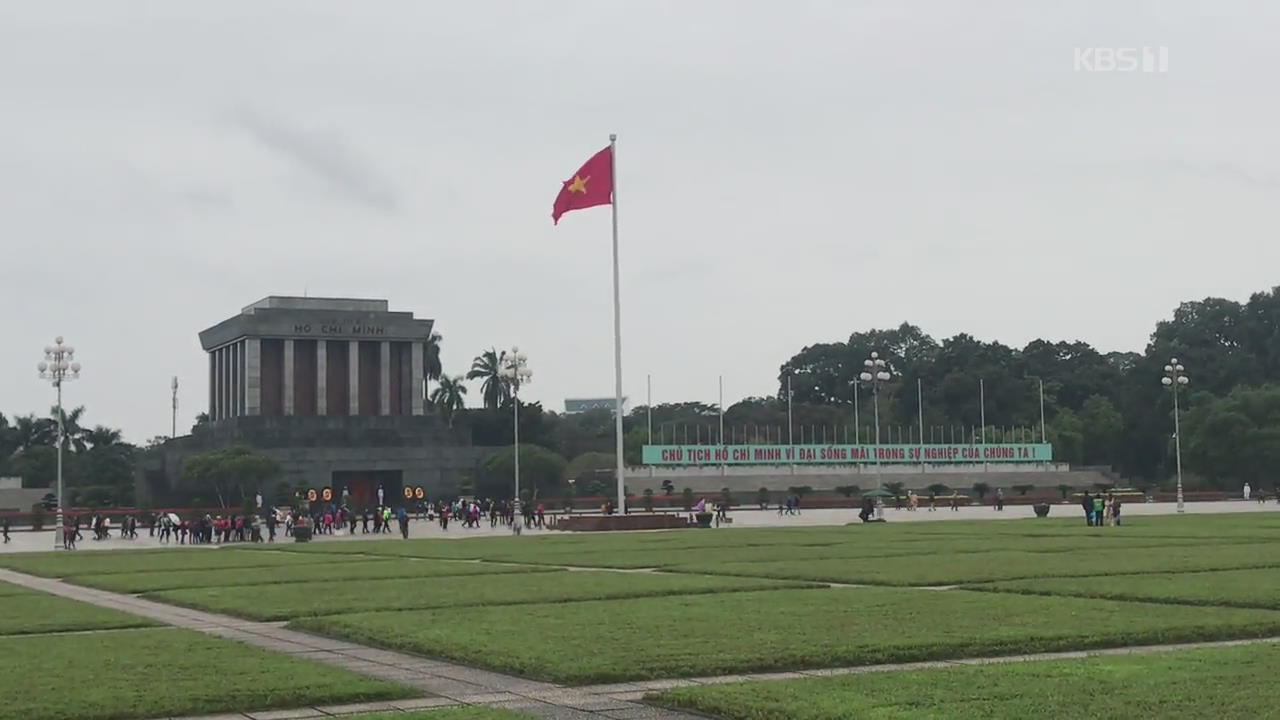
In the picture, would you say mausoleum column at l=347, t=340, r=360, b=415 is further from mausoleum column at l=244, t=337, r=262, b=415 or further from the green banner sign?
the green banner sign

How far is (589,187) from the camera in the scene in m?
61.8

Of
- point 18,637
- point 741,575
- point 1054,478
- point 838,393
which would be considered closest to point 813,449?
point 1054,478

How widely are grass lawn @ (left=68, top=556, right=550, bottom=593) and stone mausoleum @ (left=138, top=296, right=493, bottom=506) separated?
64.8 metres

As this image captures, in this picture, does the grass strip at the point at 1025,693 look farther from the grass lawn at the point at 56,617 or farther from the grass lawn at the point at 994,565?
the grass lawn at the point at 994,565

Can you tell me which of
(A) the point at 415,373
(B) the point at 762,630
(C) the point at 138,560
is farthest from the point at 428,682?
(A) the point at 415,373

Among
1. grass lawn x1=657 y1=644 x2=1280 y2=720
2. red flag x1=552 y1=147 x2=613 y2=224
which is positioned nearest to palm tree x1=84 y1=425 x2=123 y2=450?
red flag x1=552 y1=147 x2=613 y2=224

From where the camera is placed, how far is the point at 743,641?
1825cm

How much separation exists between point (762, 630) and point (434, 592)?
9524mm

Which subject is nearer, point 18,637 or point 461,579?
point 18,637

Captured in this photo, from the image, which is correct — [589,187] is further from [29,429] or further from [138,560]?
[29,429]

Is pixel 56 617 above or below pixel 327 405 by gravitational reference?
below

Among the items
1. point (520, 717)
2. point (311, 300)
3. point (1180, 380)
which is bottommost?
point (520, 717)

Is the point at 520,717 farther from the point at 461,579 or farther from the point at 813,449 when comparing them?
the point at 813,449

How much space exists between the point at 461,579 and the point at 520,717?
18101 mm
